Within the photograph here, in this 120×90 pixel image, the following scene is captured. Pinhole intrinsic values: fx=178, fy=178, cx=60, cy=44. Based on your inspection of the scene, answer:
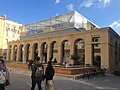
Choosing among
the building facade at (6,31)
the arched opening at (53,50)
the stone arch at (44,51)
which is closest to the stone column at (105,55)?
the arched opening at (53,50)

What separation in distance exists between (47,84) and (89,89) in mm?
4613

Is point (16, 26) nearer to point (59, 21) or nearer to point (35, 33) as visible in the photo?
point (35, 33)

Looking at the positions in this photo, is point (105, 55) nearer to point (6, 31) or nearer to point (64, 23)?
point (64, 23)

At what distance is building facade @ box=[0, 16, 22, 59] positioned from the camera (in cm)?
5941

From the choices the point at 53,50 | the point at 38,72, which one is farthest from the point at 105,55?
the point at 38,72

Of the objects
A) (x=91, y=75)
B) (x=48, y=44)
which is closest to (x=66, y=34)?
(x=48, y=44)

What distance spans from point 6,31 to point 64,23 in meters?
28.5

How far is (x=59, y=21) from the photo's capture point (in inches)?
1667

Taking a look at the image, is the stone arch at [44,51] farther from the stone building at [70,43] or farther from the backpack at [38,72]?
the backpack at [38,72]

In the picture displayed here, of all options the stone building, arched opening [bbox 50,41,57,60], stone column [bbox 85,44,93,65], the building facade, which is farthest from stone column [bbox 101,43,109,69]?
the building facade

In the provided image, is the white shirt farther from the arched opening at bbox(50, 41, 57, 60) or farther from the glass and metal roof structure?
the glass and metal roof structure

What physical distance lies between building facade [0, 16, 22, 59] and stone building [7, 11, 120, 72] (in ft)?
23.8

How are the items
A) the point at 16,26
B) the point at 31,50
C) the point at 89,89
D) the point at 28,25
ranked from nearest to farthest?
the point at 89,89
the point at 31,50
the point at 28,25
the point at 16,26

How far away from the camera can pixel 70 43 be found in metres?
36.4
